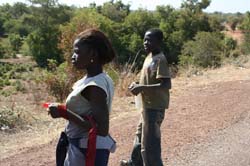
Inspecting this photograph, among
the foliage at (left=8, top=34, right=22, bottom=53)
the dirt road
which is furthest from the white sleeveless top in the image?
the foliage at (left=8, top=34, right=22, bottom=53)

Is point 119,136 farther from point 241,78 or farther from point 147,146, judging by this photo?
point 241,78

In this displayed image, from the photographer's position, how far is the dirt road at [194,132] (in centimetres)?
611

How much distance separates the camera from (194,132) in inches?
294

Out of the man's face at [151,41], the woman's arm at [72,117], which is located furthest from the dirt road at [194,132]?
the woman's arm at [72,117]

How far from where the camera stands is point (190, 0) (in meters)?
51.8

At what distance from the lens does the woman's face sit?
297cm

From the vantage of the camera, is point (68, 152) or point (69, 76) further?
point (69, 76)

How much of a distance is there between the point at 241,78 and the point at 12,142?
27.2ft

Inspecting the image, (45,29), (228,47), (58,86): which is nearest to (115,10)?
(45,29)

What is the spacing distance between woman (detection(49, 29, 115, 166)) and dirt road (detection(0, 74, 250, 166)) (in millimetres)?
2927

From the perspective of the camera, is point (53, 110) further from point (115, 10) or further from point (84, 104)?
point (115, 10)

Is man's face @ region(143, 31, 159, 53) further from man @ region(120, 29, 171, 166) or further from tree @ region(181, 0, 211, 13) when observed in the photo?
tree @ region(181, 0, 211, 13)

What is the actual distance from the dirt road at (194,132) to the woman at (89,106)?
2927 mm

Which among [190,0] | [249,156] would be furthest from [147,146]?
[190,0]
